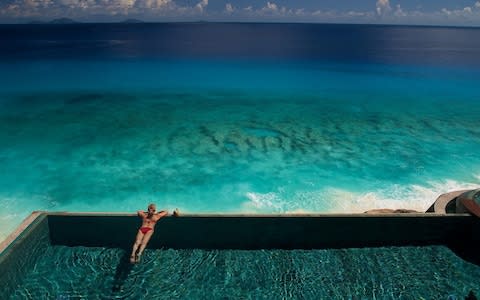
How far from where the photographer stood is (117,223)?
→ 29.3 feet

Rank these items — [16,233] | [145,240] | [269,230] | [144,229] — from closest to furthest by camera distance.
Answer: [16,233] < [145,240] < [144,229] < [269,230]

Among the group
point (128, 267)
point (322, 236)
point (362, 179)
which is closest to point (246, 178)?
point (362, 179)

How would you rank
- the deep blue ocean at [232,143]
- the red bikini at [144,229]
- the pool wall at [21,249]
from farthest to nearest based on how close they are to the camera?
the deep blue ocean at [232,143]
the red bikini at [144,229]
the pool wall at [21,249]

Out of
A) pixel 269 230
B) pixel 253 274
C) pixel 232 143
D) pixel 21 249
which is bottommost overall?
pixel 232 143

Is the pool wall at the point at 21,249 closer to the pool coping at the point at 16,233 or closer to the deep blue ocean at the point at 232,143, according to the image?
the pool coping at the point at 16,233

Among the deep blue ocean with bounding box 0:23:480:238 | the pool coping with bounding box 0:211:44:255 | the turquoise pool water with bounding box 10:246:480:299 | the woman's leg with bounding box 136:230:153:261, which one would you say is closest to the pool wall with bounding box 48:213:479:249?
the turquoise pool water with bounding box 10:246:480:299

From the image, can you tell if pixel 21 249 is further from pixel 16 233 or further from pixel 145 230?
pixel 145 230

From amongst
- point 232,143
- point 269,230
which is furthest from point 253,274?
point 232,143

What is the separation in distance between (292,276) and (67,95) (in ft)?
98.6

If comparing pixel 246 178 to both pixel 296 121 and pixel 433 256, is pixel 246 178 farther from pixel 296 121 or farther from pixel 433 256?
pixel 296 121

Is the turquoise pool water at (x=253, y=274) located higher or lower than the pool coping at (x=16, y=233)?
lower

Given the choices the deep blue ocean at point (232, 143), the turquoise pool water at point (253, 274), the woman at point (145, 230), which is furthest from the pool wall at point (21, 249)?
the deep blue ocean at point (232, 143)

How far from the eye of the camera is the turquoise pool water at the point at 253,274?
7930 mm

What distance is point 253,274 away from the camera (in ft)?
27.8
